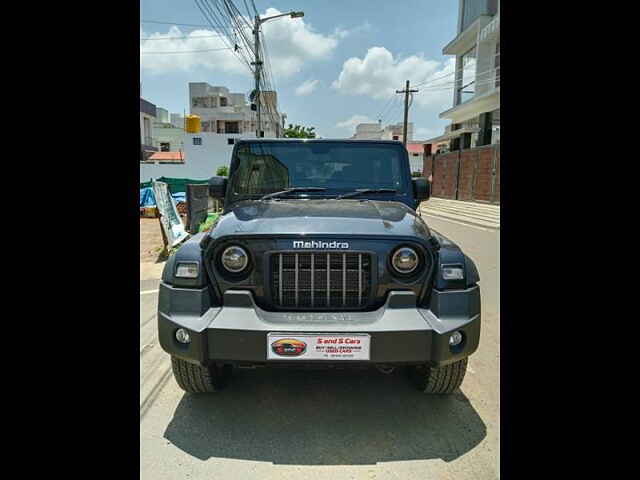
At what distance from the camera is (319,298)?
2.30 metres

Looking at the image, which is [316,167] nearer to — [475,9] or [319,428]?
[319,428]

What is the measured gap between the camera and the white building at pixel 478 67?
20261 mm

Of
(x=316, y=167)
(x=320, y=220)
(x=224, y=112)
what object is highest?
(x=224, y=112)

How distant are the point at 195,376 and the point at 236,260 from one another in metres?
0.82

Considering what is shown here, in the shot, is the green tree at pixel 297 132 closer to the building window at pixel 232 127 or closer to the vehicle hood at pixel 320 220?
the building window at pixel 232 127

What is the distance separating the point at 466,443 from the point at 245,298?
4.90 ft

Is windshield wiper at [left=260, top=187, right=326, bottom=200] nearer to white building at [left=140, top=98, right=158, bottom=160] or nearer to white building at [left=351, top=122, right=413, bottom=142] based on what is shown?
white building at [left=140, top=98, right=158, bottom=160]

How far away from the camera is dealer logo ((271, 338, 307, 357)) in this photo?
2.07 m

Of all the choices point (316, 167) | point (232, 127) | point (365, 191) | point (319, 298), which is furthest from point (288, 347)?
point (232, 127)

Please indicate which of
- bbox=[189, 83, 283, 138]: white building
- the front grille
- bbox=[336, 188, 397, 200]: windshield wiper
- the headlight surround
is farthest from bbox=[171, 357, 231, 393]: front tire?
bbox=[189, 83, 283, 138]: white building
